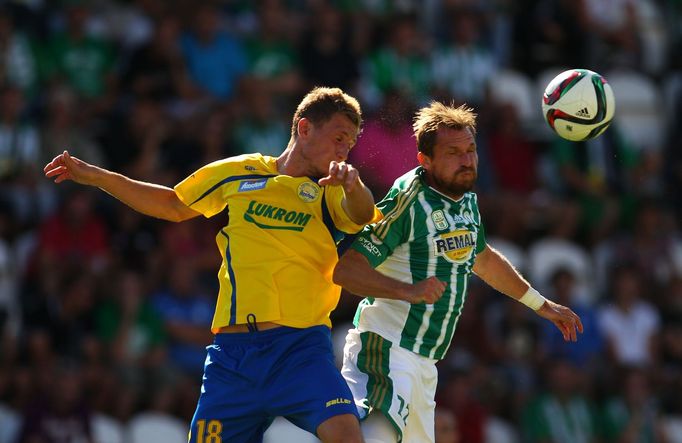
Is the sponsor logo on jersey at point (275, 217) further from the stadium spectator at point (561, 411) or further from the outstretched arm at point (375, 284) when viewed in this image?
the stadium spectator at point (561, 411)

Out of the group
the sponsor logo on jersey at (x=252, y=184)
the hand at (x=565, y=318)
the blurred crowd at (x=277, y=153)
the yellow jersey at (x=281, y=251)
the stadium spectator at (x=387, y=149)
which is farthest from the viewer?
the blurred crowd at (x=277, y=153)

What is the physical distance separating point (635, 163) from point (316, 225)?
9.98 metres

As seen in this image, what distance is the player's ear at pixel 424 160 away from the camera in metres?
7.79

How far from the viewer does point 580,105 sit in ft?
27.6

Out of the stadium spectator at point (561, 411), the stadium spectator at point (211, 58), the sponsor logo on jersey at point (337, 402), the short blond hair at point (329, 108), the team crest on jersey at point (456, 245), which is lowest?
the stadium spectator at point (561, 411)

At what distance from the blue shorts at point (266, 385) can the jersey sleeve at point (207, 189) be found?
0.87 meters

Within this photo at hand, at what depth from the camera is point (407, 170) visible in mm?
8367

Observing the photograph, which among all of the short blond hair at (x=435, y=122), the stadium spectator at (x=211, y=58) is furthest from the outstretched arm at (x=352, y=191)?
the stadium spectator at (x=211, y=58)

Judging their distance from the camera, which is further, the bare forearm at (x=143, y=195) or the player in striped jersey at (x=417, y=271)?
the bare forearm at (x=143, y=195)

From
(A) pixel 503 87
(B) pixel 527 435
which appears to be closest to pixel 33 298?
(B) pixel 527 435

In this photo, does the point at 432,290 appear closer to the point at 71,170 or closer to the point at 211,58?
the point at 71,170

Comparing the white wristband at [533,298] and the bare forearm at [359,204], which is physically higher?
the bare forearm at [359,204]

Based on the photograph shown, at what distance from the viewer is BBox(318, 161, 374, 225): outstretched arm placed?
6.88 m

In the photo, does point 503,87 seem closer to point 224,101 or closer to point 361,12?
point 361,12
